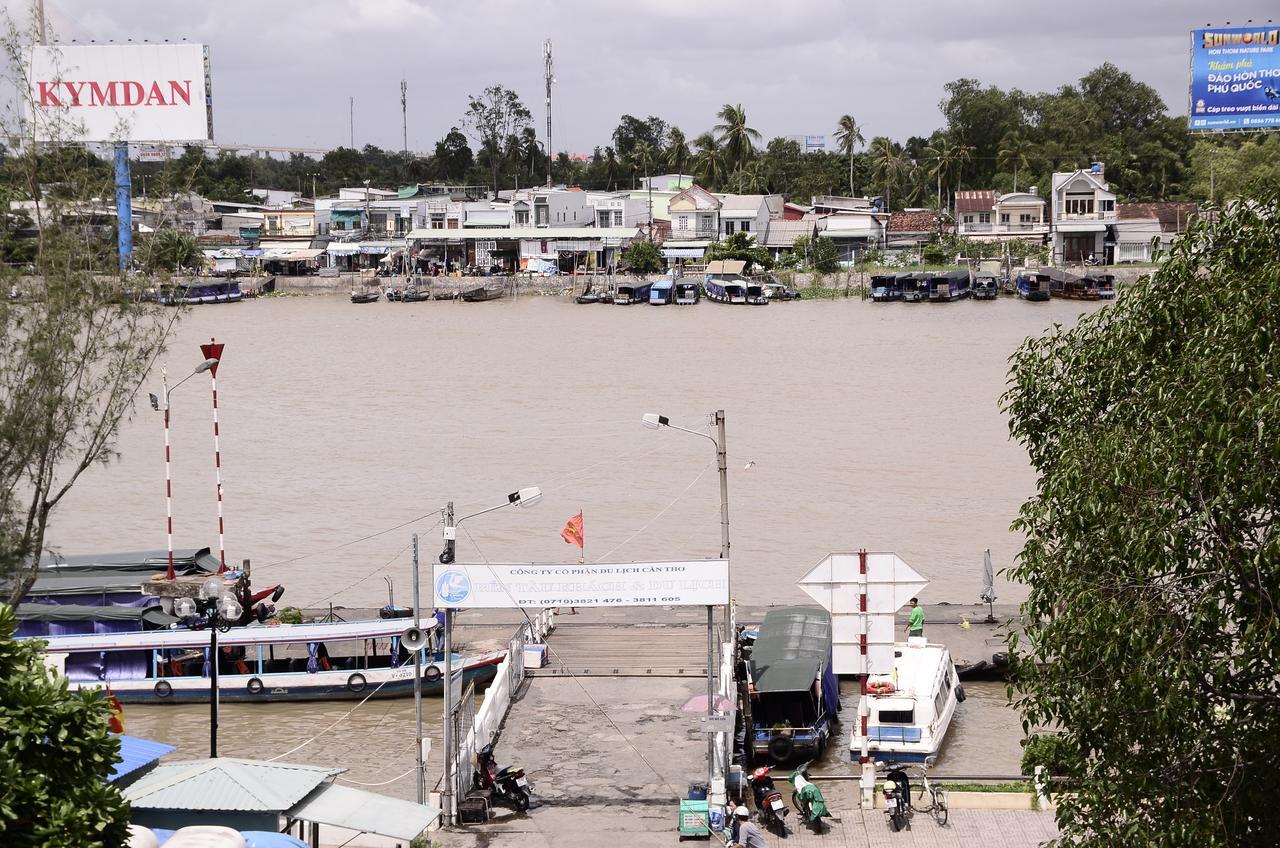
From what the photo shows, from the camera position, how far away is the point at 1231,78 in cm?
5638

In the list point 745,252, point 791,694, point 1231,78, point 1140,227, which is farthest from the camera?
point 745,252

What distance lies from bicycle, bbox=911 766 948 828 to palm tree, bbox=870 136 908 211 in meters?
89.0

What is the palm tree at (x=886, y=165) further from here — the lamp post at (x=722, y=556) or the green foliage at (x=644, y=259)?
the lamp post at (x=722, y=556)

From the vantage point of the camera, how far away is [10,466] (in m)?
15.4

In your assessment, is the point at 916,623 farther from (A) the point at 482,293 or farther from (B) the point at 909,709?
(A) the point at 482,293

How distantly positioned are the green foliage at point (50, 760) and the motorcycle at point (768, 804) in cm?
709

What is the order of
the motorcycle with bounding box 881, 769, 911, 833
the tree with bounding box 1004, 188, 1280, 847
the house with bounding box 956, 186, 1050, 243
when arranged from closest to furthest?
the tree with bounding box 1004, 188, 1280, 847 < the motorcycle with bounding box 881, 769, 911, 833 < the house with bounding box 956, 186, 1050, 243

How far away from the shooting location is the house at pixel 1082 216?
81.4m

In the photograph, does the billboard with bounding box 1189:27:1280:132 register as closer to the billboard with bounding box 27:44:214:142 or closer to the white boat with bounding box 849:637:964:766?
the billboard with bounding box 27:44:214:142

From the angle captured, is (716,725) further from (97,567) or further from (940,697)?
(97,567)

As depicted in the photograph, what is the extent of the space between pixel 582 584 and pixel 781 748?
3407mm

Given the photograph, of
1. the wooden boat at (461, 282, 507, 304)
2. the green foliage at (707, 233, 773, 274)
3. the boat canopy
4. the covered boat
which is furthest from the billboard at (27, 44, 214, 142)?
the covered boat

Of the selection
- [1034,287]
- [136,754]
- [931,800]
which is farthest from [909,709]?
[1034,287]

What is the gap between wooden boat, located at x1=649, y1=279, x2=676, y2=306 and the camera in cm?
7900
